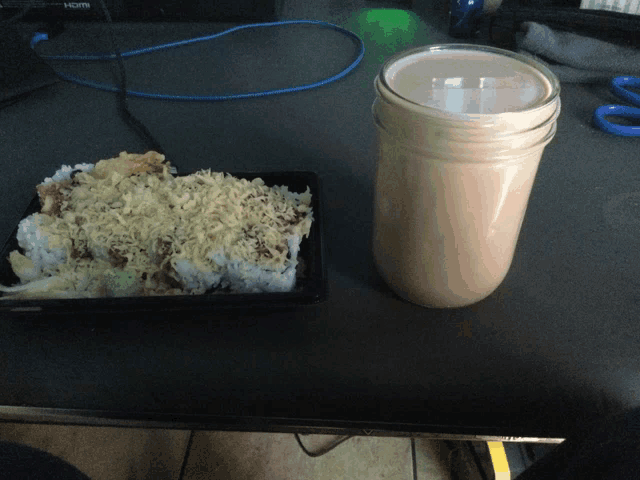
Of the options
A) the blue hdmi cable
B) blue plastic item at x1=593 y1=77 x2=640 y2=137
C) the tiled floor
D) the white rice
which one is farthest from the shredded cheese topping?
the tiled floor

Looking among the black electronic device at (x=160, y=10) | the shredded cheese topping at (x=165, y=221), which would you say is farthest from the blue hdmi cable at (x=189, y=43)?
the shredded cheese topping at (x=165, y=221)

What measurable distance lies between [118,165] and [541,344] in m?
0.38

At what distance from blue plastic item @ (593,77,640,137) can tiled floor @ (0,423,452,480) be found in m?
→ 0.58

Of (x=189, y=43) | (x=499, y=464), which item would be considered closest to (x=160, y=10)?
(x=189, y=43)

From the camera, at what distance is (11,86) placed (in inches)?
24.7

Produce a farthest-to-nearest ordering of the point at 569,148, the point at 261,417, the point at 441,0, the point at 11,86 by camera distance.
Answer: the point at 441,0, the point at 11,86, the point at 569,148, the point at 261,417

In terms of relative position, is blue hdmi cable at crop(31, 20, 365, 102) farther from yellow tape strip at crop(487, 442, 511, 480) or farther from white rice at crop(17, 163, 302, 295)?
yellow tape strip at crop(487, 442, 511, 480)

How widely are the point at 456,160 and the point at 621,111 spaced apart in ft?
1.46

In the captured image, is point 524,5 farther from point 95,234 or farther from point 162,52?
point 95,234

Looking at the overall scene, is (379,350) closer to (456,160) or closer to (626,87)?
(456,160)

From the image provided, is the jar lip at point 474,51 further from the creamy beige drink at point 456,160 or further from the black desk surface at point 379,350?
the black desk surface at point 379,350

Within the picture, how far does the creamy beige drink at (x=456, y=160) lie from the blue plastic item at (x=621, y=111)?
33cm

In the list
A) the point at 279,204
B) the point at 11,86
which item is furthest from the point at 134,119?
the point at 279,204

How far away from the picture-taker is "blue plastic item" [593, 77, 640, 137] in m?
0.53
